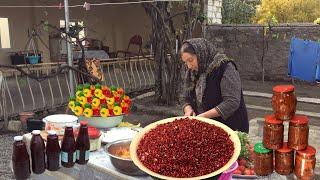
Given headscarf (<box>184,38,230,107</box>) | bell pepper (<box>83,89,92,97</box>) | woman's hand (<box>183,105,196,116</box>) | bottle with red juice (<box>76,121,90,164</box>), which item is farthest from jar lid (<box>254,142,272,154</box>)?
bell pepper (<box>83,89,92,97</box>)

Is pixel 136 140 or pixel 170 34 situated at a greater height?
pixel 170 34

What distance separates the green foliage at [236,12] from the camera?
13523 mm

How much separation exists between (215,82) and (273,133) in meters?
0.87

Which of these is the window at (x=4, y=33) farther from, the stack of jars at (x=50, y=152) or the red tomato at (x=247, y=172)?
the red tomato at (x=247, y=172)

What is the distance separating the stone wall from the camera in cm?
1120

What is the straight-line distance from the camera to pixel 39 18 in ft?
43.4

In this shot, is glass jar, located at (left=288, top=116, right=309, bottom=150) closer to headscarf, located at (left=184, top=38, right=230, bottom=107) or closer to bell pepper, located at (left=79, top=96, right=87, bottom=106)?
headscarf, located at (left=184, top=38, right=230, bottom=107)

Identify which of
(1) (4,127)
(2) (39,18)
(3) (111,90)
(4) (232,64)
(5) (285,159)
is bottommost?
(1) (4,127)

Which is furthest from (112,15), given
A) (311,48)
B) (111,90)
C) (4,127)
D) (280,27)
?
(111,90)

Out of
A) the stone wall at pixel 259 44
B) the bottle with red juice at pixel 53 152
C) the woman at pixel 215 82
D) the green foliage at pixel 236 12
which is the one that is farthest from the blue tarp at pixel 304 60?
the bottle with red juice at pixel 53 152

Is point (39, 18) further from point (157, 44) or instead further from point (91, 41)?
point (157, 44)

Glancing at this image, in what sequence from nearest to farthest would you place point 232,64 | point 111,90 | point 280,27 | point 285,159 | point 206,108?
point 285,159 < point 232,64 < point 206,108 < point 111,90 < point 280,27

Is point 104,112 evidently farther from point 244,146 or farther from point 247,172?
point 247,172

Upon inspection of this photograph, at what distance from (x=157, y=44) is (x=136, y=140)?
645 centimetres
